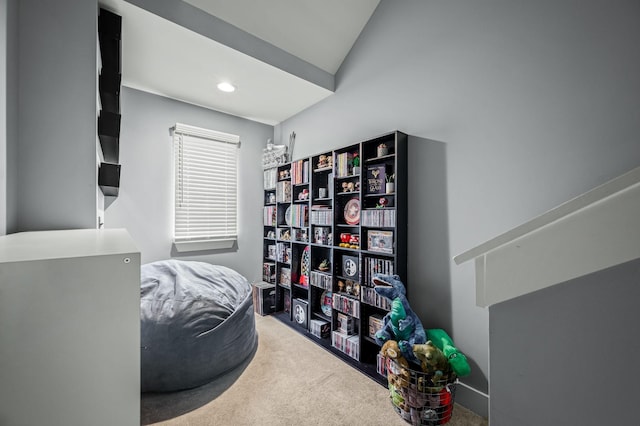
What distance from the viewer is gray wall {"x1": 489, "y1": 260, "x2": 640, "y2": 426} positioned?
0.37 m

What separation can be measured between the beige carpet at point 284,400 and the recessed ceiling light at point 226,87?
255 cm

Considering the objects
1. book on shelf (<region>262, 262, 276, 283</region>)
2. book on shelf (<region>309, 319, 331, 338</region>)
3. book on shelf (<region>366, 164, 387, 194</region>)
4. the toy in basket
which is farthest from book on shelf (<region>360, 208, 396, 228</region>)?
book on shelf (<region>262, 262, 276, 283</region>)

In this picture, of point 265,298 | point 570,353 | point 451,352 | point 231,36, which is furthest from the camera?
point 265,298

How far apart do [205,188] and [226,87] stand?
120 centimetres

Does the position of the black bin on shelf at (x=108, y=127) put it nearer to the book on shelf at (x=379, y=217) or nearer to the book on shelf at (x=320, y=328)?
the book on shelf at (x=379, y=217)

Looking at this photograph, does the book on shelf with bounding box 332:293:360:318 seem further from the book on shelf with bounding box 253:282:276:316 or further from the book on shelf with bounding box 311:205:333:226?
the book on shelf with bounding box 253:282:276:316

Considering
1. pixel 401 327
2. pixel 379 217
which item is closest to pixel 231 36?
pixel 379 217

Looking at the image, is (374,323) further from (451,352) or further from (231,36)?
(231,36)

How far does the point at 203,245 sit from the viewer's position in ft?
10.3

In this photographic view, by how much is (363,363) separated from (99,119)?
250 cm

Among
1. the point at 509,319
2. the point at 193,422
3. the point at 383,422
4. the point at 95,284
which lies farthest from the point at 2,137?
the point at 383,422

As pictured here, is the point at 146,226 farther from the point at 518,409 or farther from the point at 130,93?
the point at 518,409

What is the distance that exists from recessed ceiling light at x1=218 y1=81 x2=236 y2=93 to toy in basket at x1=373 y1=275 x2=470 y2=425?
2522 millimetres

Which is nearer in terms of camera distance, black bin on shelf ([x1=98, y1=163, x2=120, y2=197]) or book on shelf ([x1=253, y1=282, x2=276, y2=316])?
black bin on shelf ([x1=98, y1=163, x2=120, y2=197])
